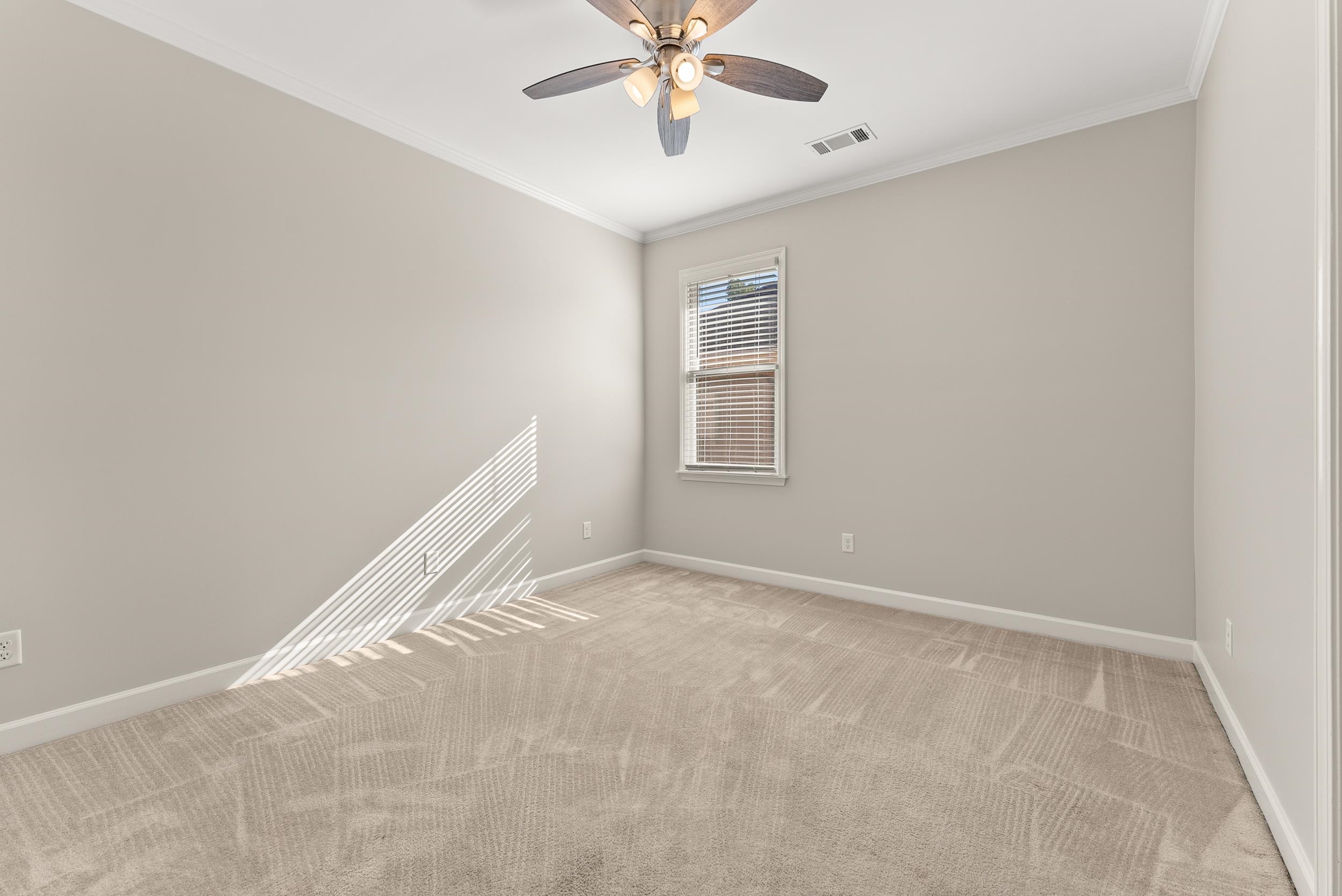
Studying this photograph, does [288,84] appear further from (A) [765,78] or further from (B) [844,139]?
(B) [844,139]

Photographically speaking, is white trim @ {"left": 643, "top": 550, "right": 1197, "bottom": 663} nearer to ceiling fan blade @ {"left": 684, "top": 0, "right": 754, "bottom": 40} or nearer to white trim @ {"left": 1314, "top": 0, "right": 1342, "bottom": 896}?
white trim @ {"left": 1314, "top": 0, "right": 1342, "bottom": 896}

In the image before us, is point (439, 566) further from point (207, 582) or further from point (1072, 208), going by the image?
point (1072, 208)

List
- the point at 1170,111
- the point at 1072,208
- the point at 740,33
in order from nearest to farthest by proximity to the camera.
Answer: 1. the point at 740,33
2. the point at 1170,111
3. the point at 1072,208

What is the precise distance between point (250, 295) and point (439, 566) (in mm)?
1663

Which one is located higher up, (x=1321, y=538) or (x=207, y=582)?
(x=1321, y=538)

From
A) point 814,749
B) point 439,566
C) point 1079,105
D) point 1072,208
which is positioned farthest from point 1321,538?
point 439,566

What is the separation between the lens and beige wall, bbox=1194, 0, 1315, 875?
138 cm

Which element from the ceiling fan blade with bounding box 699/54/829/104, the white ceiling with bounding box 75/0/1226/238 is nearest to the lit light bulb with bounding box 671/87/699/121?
the ceiling fan blade with bounding box 699/54/829/104

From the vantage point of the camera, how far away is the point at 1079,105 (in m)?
2.89

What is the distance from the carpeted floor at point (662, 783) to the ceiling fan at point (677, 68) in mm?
2413

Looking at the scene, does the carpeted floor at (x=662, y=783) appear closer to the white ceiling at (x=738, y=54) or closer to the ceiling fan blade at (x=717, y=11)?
the ceiling fan blade at (x=717, y=11)

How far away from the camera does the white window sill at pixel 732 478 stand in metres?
4.12

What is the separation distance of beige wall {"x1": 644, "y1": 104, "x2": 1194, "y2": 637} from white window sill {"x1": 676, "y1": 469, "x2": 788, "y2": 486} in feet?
0.20

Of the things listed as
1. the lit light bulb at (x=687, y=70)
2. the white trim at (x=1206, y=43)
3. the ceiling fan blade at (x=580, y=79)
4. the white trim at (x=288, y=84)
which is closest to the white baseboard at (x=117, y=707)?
the white trim at (x=288, y=84)
